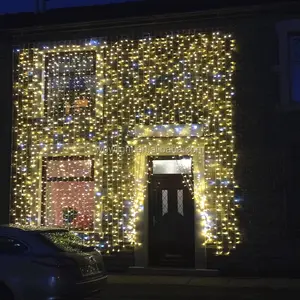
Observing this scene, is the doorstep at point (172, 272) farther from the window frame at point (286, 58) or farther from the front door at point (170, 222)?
the window frame at point (286, 58)

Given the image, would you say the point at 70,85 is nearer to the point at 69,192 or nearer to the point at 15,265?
the point at 69,192

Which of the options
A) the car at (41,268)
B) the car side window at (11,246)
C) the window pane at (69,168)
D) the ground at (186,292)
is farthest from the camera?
the window pane at (69,168)

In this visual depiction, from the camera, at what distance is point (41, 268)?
7977 mm

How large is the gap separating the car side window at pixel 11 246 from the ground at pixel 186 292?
238 cm

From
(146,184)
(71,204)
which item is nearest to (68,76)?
(71,204)

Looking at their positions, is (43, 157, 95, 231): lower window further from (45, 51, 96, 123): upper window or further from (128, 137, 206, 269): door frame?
(128, 137, 206, 269): door frame

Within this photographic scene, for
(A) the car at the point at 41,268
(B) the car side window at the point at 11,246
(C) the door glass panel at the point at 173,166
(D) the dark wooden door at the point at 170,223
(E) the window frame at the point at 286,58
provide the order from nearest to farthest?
(A) the car at the point at 41,268 → (B) the car side window at the point at 11,246 → (E) the window frame at the point at 286,58 → (D) the dark wooden door at the point at 170,223 → (C) the door glass panel at the point at 173,166

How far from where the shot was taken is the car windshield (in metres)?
8.45

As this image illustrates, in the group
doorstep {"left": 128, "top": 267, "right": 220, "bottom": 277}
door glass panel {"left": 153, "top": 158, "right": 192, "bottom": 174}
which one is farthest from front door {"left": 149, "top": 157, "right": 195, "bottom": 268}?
doorstep {"left": 128, "top": 267, "right": 220, "bottom": 277}

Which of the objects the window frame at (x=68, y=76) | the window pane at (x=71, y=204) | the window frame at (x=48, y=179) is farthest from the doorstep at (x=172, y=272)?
the window frame at (x=68, y=76)

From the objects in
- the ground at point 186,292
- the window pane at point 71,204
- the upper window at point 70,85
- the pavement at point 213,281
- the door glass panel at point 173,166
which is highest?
the upper window at point 70,85

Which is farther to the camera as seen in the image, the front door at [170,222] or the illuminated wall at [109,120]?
the front door at [170,222]

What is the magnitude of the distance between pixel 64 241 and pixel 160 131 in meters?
5.53

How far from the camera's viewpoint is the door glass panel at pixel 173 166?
13805 millimetres
